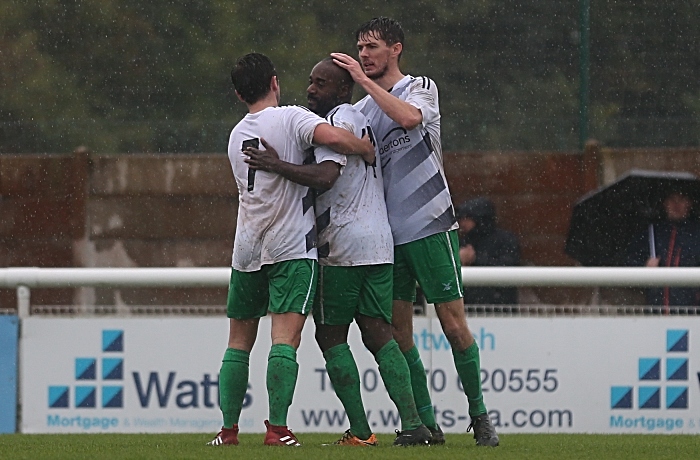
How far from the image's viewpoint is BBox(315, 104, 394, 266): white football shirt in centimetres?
610

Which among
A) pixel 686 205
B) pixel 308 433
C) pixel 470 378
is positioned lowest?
pixel 308 433

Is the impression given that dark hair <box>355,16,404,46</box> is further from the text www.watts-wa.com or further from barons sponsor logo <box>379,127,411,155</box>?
the text www.watts-wa.com

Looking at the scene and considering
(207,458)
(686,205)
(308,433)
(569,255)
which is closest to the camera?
(207,458)

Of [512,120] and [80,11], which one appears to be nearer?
[512,120]

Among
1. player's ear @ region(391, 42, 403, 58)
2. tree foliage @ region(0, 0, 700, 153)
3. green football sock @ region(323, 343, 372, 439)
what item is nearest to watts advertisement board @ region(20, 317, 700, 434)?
green football sock @ region(323, 343, 372, 439)

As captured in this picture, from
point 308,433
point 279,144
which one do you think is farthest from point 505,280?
point 279,144

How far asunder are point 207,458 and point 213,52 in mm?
7243

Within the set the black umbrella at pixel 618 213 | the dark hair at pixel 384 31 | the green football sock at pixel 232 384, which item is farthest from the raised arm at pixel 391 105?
→ the black umbrella at pixel 618 213

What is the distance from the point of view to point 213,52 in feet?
39.9

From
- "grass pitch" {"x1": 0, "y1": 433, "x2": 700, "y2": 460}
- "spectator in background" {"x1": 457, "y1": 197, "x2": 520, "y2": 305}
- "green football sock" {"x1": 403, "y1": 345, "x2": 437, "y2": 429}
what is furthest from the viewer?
"spectator in background" {"x1": 457, "y1": 197, "x2": 520, "y2": 305}

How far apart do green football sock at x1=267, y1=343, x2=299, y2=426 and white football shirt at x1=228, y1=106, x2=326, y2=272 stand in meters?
0.41

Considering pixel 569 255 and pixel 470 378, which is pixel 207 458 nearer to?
pixel 470 378

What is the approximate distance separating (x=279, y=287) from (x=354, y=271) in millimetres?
353

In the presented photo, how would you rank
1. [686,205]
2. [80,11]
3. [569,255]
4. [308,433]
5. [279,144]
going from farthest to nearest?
[80,11]
[569,255]
[686,205]
[308,433]
[279,144]
